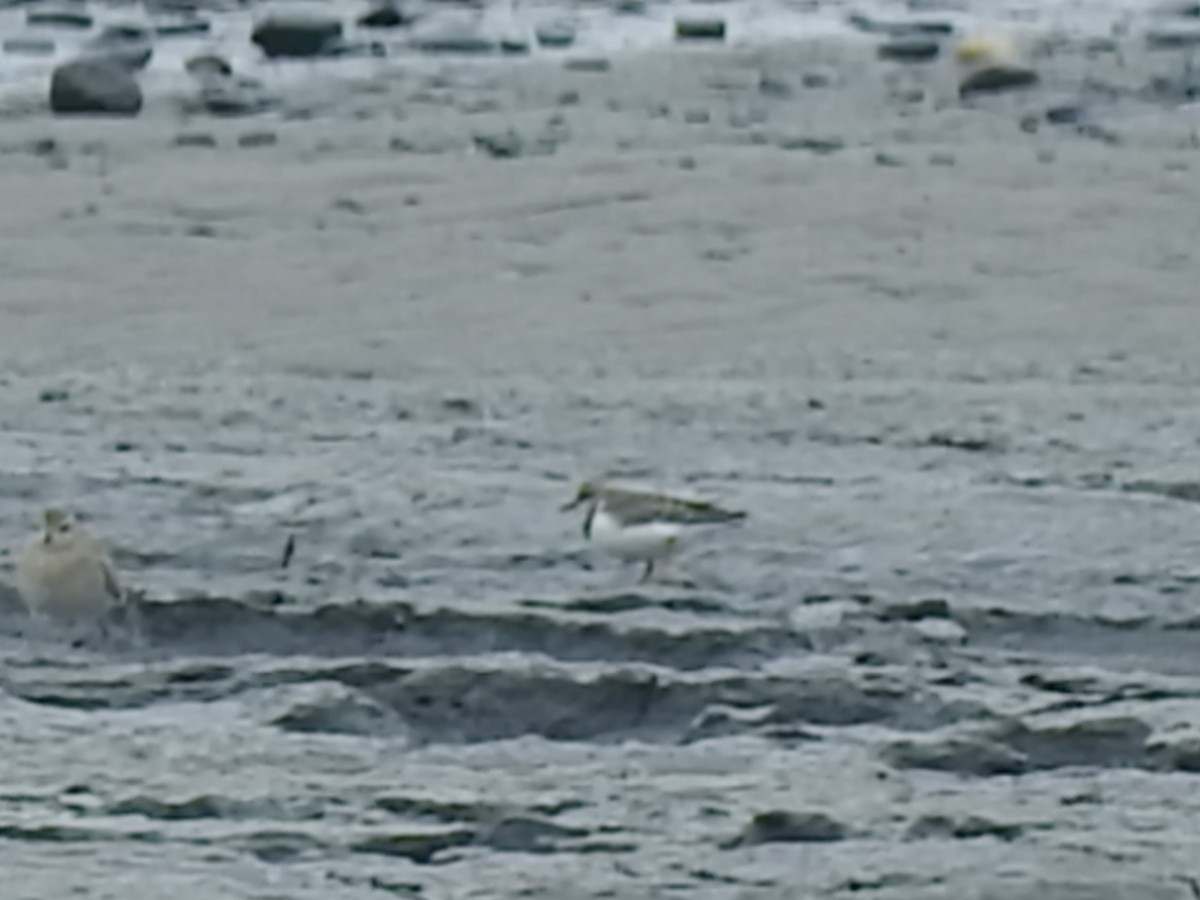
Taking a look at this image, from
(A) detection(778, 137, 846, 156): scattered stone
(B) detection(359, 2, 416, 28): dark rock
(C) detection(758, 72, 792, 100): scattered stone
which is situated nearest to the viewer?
(A) detection(778, 137, 846, 156): scattered stone

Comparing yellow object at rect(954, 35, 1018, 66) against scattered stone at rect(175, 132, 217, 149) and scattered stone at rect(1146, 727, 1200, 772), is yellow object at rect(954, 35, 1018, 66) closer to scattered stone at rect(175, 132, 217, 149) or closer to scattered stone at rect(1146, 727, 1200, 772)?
scattered stone at rect(175, 132, 217, 149)

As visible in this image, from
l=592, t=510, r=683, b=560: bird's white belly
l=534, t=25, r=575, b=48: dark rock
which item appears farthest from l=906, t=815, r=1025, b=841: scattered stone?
l=534, t=25, r=575, b=48: dark rock

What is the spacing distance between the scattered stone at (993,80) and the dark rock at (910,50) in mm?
1114

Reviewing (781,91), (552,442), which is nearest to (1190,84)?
(781,91)

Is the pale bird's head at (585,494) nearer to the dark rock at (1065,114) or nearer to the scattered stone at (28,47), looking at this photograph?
the dark rock at (1065,114)

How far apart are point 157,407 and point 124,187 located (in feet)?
11.7

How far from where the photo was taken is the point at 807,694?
545 cm

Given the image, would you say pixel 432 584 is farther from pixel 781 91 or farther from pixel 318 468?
pixel 781 91

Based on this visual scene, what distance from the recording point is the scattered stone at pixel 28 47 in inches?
638

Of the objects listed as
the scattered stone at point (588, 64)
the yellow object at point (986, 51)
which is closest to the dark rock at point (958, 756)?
the yellow object at point (986, 51)

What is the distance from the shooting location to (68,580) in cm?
571

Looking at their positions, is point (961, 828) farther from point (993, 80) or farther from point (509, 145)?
point (993, 80)

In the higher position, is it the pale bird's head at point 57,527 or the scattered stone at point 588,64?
the scattered stone at point 588,64

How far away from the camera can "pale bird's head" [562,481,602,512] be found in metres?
6.46
